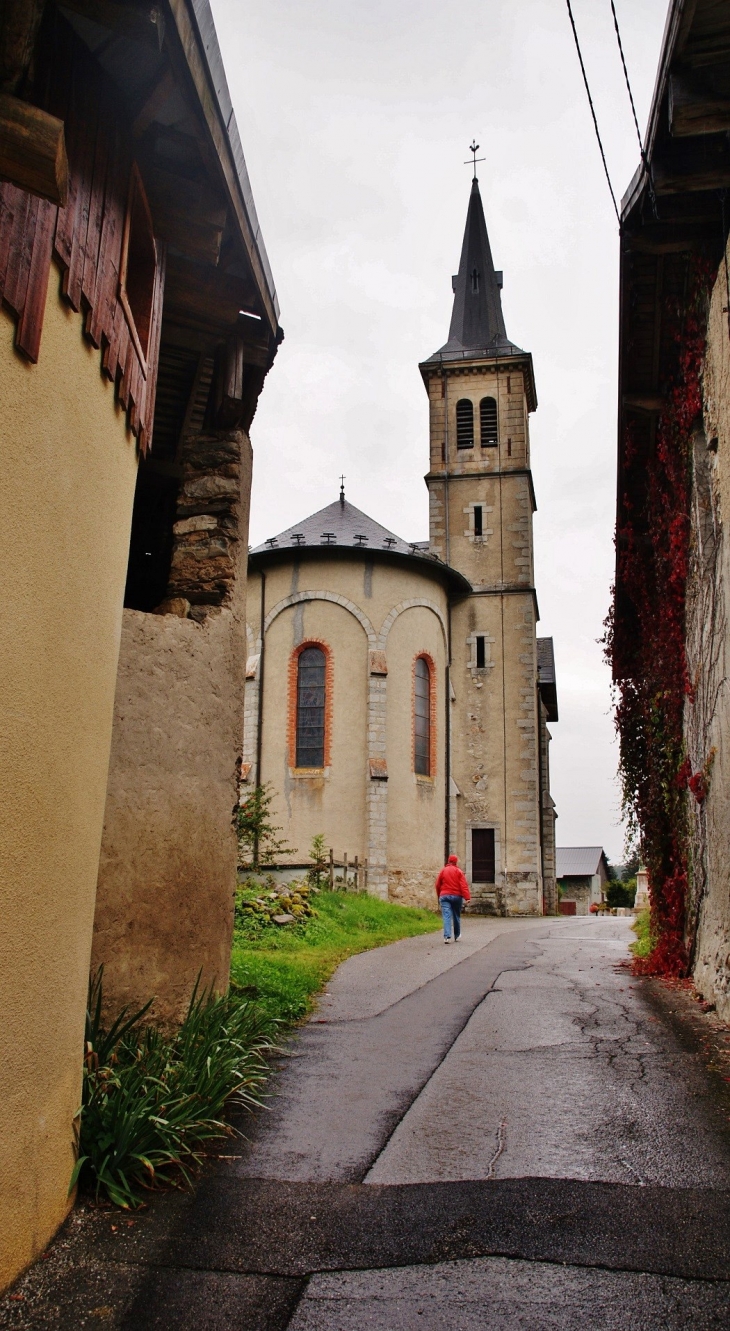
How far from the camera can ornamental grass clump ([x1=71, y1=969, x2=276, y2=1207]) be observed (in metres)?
4.07

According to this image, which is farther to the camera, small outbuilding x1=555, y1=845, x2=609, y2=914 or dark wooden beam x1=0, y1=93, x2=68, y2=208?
small outbuilding x1=555, y1=845, x2=609, y2=914

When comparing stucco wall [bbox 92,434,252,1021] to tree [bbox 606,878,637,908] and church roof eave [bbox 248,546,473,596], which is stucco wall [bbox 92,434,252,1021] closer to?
church roof eave [bbox 248,546,473,596]

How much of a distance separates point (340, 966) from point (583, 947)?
199 inches

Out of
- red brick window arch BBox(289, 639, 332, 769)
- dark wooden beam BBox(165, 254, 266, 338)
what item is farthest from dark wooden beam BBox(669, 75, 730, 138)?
red brick window arch BBox(289, 639, 332, 769)

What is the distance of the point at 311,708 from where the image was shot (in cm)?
2422

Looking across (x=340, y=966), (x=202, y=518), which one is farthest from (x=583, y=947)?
(x=202, y=518)

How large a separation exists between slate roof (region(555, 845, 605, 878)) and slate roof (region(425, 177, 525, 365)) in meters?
34.6

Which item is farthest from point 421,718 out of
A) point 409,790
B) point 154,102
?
point 154,102

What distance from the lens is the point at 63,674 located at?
3.77m

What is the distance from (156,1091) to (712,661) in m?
5.23

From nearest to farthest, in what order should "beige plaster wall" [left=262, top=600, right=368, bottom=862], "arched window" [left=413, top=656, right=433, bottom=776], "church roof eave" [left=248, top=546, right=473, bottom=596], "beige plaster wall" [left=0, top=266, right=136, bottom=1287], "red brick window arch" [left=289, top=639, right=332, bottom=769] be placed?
"beige plaster wall" [left=0, top=266, right=136, bottom=1287] < "beige plaster wall" [left=262, top=600, right=368, bottom=862] < "red brick window arch" [left=289, top=639, right=332, bottom=769] < "church roof eave" [left=248, top=546, right=473, bottom=596] < "arched window" [left=413, top=656, right=433, bottom=776]

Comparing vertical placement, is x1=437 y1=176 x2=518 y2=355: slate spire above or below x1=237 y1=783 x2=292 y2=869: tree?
above

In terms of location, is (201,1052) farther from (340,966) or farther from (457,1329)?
(340,966)

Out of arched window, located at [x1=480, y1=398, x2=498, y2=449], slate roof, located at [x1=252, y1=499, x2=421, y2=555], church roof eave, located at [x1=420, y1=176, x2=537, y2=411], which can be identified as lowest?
slate roof, located at [x1=252, y1=499, x2=421, y2=555]
